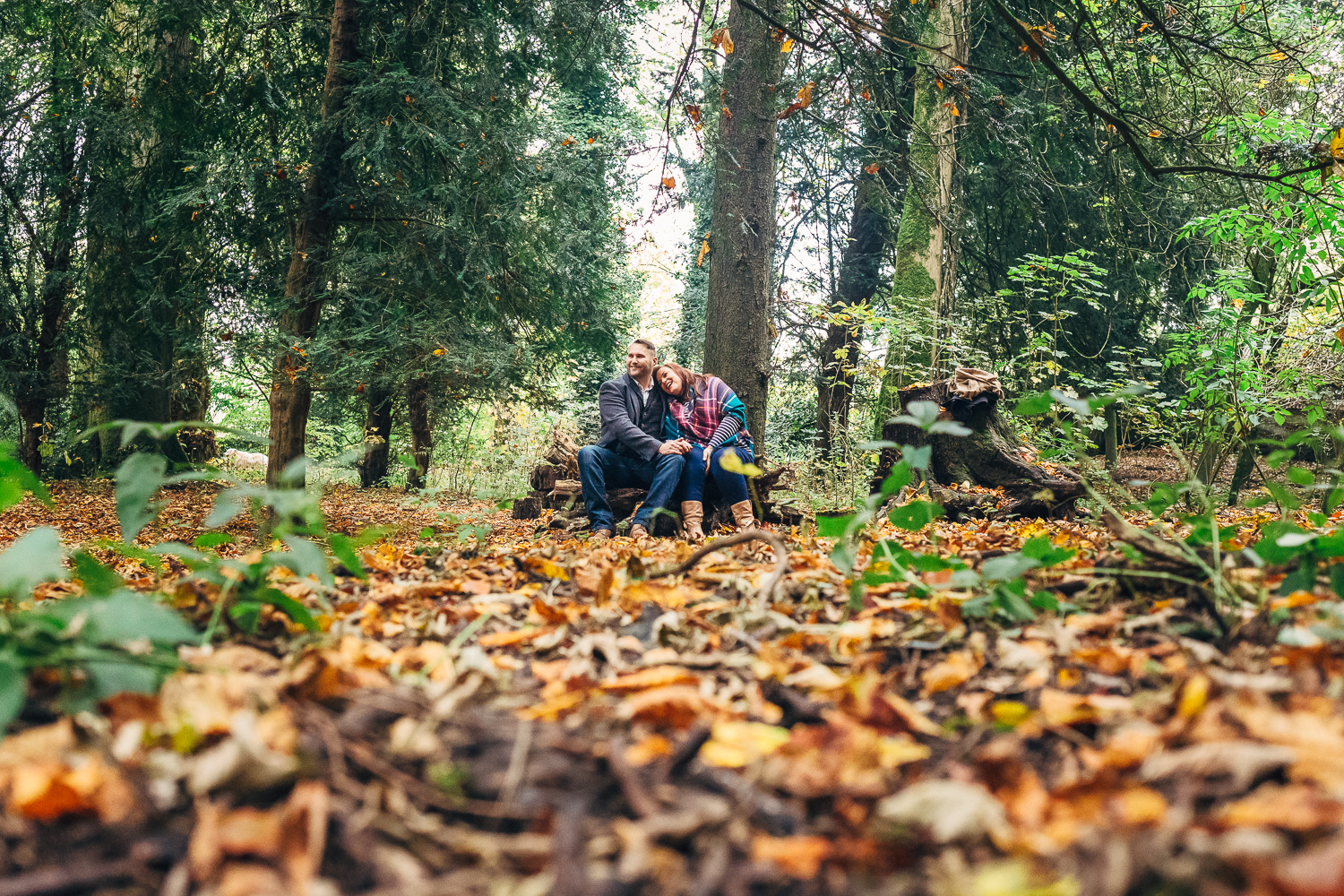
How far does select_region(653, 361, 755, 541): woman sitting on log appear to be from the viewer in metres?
4.58

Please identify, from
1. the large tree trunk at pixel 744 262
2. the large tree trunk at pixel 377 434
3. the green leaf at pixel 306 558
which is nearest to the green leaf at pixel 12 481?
the green leaf at pixel 306 558

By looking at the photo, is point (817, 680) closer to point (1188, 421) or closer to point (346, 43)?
point (346, 43)

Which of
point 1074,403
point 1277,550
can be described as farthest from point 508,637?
point 1277,550

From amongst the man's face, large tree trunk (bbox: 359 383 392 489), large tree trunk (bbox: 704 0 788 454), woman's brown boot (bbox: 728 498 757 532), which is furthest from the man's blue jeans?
large tree trunk (bbox: 359 383 392 489)

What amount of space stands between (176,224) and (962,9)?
6957 mm

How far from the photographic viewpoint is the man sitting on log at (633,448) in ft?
14.9

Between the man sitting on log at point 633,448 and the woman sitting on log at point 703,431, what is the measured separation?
0.27 ft

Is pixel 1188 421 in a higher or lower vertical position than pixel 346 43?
lower

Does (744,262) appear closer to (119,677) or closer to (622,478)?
(622,478)

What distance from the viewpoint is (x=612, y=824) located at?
0.79m

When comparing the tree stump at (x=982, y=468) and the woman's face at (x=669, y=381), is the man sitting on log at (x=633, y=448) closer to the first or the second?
the woman's face at (x=669, y=381)

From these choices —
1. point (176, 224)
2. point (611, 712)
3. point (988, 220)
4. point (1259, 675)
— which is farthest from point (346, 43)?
point (988, 220)

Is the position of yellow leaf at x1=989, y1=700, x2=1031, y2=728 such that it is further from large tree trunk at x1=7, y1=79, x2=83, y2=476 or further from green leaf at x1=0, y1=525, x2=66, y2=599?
large tree trunk at x1=7, y1=79, x2=83, y2=476

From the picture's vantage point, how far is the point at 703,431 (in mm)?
4844
